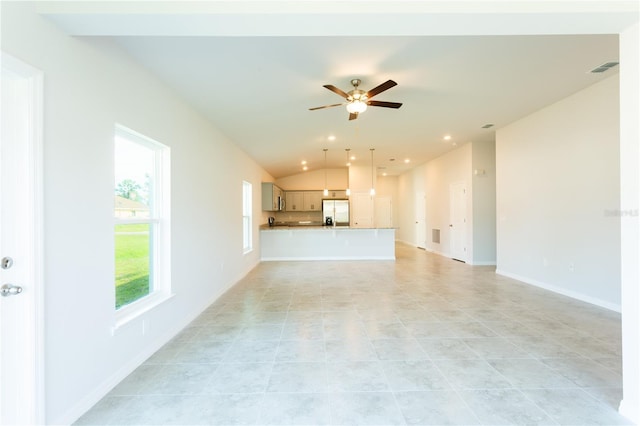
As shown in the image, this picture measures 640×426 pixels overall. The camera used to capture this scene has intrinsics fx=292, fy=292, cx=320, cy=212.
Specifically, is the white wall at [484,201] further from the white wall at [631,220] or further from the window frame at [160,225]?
the window frame at [160,225]

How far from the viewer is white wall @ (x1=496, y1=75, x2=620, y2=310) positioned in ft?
12.3

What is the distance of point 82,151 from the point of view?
1.95 meters

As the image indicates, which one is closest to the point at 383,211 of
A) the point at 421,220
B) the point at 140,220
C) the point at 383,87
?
the point at 421,220

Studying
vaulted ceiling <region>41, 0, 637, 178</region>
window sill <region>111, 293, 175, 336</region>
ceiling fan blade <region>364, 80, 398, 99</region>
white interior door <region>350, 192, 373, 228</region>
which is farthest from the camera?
white interior door <region>350, 192, 373, 228</region>

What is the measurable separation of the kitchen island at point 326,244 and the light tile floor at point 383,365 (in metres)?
3.62

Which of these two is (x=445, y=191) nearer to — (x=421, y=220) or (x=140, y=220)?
(x=421, y=220)

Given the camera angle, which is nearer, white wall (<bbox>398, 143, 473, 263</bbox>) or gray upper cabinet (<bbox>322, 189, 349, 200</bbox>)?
white wall (<bbox>398, 143, 473, 263</bbox>)

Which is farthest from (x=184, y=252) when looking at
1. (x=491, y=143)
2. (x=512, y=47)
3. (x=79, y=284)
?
(x=491, y=143)

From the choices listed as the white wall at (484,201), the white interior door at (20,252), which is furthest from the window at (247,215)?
the white wall at (484,201)

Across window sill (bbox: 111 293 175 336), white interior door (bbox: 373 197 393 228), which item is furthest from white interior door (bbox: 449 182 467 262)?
window sill (bbox: 111 293 175 336)

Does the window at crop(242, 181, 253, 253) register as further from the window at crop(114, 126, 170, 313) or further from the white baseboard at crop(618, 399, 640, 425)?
the white baseboard at crop(618, 399, 640, 425)

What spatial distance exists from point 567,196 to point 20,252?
5968mm

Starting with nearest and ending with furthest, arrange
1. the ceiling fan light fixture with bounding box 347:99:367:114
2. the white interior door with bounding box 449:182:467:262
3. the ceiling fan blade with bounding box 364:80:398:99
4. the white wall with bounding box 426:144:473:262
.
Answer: the ceiling fan blade with bounding box 364:80:398:99, the ceiling fan light fixture with bounding box 347:99:367:114, the white wall with bounding box 426:144:473:262, the white interior door with bounding box 449:182:467:262

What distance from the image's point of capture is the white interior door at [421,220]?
10.1 metres
